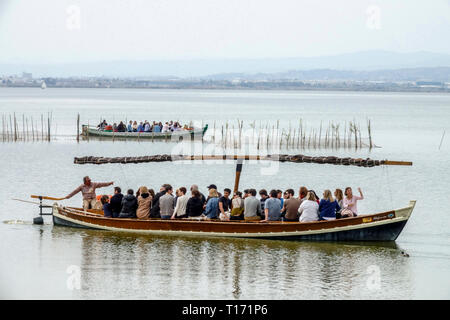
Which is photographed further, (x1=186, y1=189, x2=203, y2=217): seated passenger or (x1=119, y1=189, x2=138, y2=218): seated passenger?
(x1=119, y1=189, x2=138, y2=218): seated passenger

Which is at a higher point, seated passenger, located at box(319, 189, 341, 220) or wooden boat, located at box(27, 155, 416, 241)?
seated passenger, located at box(319, 189, 341, 220)

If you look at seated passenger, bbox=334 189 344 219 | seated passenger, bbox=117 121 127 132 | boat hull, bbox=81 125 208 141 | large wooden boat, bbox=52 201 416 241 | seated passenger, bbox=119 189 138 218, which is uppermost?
seated passenger, bbox=334 189 344 219

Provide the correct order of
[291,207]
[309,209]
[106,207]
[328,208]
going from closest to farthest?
[309,209], [328,208], [291,207], [106,207]

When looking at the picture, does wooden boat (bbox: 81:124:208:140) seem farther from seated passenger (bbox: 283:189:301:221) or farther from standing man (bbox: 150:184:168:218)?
seated passenger (bbox: 283:189:301:221)

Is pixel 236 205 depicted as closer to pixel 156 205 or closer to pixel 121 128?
pixel 156 205

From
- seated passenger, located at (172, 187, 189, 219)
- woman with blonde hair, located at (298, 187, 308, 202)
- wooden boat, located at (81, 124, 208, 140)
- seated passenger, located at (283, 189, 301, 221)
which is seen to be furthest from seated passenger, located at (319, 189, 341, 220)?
wooden boat, located at (81, 124, 208, 140)

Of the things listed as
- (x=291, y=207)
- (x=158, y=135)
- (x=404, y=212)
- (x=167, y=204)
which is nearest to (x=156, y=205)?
(x=167, y=204)

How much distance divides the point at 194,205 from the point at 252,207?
1.83 meters

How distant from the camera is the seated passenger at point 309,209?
23562 mm

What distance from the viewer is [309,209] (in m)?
23.7

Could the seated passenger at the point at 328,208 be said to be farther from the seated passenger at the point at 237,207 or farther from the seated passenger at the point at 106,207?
the seated passenger at the point at 106,207

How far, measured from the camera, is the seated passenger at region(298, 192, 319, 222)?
23562mm
